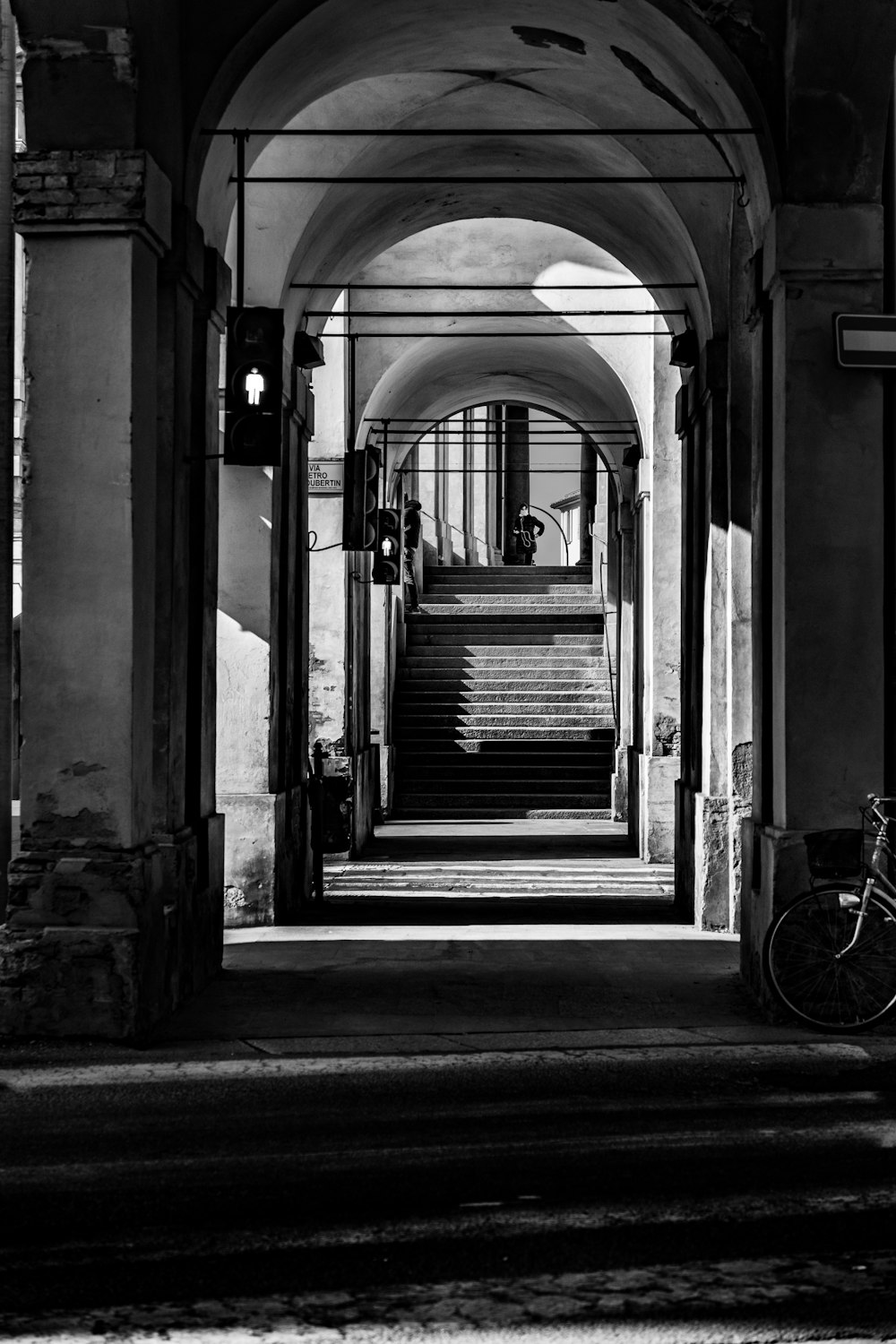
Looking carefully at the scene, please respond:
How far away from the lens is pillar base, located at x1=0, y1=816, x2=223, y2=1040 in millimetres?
7039

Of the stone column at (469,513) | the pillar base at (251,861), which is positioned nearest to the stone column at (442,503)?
the stone column at (469,513)

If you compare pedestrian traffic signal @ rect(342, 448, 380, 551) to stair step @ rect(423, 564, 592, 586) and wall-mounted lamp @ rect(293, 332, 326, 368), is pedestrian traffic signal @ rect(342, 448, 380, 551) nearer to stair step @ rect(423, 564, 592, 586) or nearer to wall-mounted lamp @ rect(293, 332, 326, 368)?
wall-mounted lamp @ rect(293, 332, 326, 368)

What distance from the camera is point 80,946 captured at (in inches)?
278

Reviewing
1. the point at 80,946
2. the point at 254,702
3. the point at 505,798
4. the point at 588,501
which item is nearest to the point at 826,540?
the point at 80,946

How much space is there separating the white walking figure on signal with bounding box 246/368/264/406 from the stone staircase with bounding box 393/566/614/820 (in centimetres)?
1385

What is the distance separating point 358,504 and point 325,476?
2.97 ft

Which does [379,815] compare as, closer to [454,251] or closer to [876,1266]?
[454,251]

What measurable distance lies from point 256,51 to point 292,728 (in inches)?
222

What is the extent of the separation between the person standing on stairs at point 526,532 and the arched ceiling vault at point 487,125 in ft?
97.1

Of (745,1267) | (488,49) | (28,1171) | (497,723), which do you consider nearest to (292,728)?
(488,49)

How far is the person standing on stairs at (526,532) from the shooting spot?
43.7 metres

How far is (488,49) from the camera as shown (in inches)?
406

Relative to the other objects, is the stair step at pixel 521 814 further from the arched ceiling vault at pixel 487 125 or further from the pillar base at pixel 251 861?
the pillar base at pixel 251 861

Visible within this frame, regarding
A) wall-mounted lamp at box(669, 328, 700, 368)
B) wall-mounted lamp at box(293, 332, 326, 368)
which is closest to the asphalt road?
wall-mounted lamp at box(669, 328, 700, 368)
